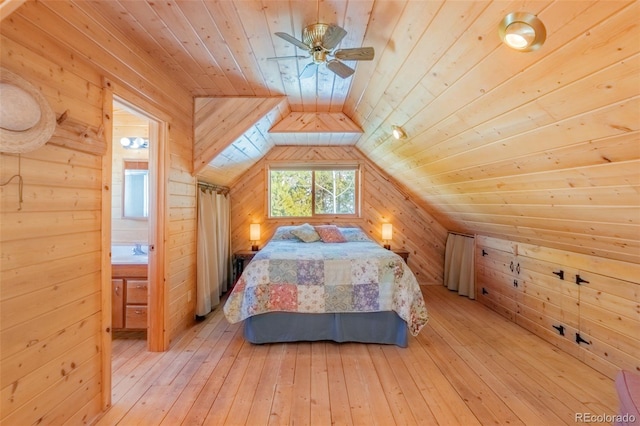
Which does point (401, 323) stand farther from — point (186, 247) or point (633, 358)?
point (186, 247)

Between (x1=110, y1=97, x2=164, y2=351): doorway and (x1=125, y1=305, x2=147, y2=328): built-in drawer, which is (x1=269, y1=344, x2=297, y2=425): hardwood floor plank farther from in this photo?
(x1=125, y1=305, x2=147, y2=328): built-in drawer

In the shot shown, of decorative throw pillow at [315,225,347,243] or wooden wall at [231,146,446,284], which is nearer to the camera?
decorative throw pillow at [315,225,347,243]

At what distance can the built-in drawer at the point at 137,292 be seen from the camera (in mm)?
2879

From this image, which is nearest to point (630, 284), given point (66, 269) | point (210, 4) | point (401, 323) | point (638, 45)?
point (401, 323)

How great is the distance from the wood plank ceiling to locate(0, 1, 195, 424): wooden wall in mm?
272

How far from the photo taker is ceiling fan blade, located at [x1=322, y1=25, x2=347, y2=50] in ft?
5.58

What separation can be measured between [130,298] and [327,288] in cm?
188

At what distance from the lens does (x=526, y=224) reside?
2.83 m

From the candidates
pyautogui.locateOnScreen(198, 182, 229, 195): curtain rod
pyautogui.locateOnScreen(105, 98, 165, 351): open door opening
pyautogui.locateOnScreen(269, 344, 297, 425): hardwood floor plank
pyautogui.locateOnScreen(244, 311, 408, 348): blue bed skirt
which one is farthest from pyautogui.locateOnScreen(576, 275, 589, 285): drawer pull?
pyautogui.locateOnScreen(198, 182, 229, 195): curtain rod

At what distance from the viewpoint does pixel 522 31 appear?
4.16ft

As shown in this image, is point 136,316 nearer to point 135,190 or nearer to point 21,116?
point 135,190

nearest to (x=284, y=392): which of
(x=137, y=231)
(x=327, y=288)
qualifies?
(x=327, y=288)

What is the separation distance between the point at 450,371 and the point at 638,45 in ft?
7.42

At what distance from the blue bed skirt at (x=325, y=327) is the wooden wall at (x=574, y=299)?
4.94 feet
